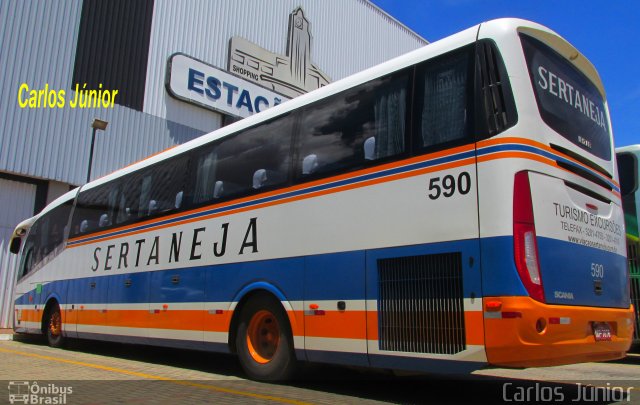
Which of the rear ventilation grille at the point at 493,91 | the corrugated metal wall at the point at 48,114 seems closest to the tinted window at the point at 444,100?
the rear ventilation grille at the point at 493,91

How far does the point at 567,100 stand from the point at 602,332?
7.96 ft

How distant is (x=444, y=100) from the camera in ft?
18.9

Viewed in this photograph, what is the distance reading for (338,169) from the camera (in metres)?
6.65

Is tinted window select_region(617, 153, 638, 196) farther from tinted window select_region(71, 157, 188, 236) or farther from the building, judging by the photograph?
the building

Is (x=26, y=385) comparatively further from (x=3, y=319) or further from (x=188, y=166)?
(x=3, y=319)

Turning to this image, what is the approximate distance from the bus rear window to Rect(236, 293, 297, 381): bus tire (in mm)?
3867

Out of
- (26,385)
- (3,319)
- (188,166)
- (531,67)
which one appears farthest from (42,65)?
(531,67)

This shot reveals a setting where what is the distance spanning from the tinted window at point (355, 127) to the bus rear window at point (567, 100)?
1343mm

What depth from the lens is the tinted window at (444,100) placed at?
553cm

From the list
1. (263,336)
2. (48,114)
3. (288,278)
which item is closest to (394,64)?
(288,278)

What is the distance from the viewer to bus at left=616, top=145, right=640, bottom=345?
9695 millimetres

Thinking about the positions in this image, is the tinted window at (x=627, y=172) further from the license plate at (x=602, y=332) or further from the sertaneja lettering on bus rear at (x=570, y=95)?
the license plate at (x=602, y=332)

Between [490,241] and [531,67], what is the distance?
1.88m

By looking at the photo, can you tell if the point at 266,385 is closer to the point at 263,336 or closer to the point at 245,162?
the point at 263,336
